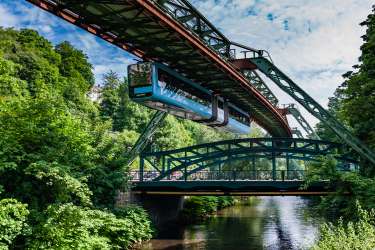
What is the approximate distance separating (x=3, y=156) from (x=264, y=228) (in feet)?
67.9

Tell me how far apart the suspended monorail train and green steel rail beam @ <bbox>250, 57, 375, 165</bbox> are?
4615 millimetres

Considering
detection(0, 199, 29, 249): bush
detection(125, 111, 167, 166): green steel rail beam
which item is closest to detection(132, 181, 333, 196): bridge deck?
detection(125, 111, 167, 166): green steel rail beam

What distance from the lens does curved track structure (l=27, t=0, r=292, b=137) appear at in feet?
48.5

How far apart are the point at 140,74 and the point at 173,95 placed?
2.56 metres

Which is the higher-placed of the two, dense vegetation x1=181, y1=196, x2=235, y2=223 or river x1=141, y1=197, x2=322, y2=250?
dense vegetation x1=181, y1=196, x2=235, y2=223

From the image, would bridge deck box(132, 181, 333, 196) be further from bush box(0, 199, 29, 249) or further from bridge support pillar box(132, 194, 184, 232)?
bush box(0, 199, 29, 249)

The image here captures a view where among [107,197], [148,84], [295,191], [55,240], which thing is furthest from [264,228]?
[55,240]

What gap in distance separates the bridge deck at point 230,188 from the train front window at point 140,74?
29.1 feet

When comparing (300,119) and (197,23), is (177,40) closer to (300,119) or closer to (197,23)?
(197,23)

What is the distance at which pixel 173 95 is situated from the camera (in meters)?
22.4

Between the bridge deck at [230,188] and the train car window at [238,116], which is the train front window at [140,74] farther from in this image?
the train car window at [238,116]

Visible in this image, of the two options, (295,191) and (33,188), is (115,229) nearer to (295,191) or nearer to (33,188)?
(33,188)

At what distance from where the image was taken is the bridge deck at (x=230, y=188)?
24.9m

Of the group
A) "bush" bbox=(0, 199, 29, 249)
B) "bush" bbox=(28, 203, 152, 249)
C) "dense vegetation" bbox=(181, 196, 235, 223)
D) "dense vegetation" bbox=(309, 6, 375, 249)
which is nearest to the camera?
"bush" bbox=(0, 199, 29, 249)
